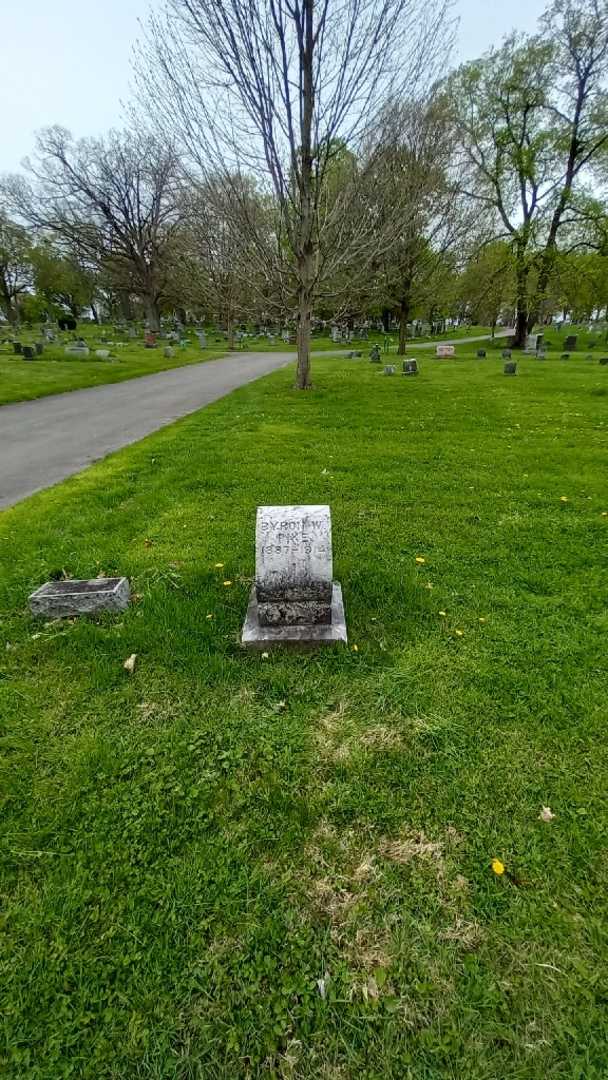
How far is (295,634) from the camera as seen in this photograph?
10.7 ft

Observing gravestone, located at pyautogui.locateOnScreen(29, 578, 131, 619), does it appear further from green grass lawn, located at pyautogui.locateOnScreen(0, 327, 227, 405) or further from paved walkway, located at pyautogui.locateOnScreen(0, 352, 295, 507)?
green grass lawn, located at pyautogui.locateOnScreen(0, 327, 227, 405)

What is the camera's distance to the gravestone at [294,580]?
3.18 meters

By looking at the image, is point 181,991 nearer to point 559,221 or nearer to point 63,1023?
point 63,1023

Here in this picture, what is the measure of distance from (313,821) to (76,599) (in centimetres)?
243

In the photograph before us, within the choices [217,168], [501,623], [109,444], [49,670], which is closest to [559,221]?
[217,168]

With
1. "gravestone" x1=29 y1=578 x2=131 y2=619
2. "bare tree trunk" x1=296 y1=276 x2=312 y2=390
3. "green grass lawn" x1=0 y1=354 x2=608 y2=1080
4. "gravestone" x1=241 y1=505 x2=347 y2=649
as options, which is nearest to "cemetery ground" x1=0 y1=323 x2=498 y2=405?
"bare tree trunk" x1=296 y1=276 x2=312 y2=390

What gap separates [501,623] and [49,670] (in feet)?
10.4

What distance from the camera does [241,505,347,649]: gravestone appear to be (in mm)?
3180

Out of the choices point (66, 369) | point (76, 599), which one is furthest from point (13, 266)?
point (76, 599)

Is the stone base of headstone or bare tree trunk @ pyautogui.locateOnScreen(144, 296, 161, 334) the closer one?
the stone base of headstone

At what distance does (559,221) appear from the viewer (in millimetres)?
27266

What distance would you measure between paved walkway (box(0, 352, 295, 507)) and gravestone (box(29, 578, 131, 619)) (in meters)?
3.02

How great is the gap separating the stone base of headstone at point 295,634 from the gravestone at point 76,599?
1.08 m

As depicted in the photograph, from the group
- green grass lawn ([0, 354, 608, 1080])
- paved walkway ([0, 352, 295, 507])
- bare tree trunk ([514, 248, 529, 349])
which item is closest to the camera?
green grass lawn ([0, 354, 608, 1080])
